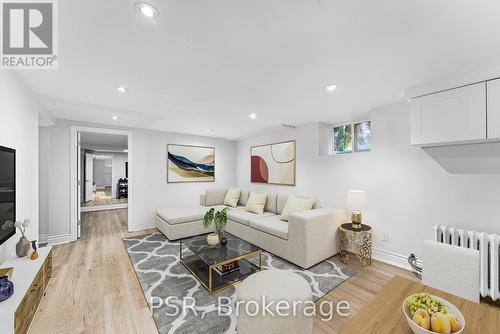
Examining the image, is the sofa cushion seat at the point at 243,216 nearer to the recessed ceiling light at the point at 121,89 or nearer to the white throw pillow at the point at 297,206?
the white throw pillow at the point at 297,206

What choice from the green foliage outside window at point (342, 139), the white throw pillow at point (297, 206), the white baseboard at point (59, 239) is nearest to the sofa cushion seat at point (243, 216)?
the white throw pillow at point (297, 206)

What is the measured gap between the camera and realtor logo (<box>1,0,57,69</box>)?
4.05 feet

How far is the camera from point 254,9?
119 cm

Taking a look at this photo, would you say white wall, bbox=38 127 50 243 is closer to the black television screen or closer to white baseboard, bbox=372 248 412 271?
the black television screen

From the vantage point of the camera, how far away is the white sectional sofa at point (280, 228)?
2750 mm

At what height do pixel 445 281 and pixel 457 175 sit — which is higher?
pixel 457 175

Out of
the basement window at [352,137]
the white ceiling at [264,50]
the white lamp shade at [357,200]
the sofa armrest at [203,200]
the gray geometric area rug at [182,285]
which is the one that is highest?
the white ceiling at [264,50]

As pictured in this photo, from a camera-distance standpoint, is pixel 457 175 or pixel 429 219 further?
pixel 429 219

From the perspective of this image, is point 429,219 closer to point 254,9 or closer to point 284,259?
point 284,259

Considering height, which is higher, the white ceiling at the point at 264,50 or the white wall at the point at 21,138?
the white ceiling at the point at 264,50

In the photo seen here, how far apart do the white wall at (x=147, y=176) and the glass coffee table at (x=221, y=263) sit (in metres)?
2.16

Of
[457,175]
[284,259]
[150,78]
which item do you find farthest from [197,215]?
[457,175]

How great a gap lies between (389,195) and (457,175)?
2.47ft

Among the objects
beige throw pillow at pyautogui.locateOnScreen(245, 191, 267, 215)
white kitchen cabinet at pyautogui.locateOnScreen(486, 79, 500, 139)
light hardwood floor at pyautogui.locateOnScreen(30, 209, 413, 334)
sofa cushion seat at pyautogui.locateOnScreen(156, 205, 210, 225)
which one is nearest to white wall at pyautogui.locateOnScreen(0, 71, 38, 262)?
light hardwood floor at pyautogui.locateOnScreen(30, 209, 413, 334)
